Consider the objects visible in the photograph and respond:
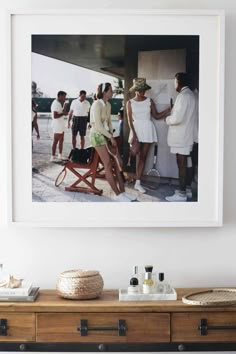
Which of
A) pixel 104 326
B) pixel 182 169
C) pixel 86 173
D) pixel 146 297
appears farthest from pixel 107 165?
pixel 104 326

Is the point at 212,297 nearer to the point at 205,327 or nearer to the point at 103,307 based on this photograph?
the point at 205,327

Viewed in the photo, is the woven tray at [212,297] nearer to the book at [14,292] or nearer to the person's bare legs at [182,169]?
the person's bare legs at [182,169]

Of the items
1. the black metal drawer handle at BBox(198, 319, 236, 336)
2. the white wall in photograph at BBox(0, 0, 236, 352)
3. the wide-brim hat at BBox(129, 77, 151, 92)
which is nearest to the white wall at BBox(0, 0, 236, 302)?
the white wall in photograph at BBox(0, 0, 236, 352)

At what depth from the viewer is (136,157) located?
9.34 feet

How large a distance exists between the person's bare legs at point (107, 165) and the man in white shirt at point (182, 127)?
0.24m

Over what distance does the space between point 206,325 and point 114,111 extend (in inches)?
39.6

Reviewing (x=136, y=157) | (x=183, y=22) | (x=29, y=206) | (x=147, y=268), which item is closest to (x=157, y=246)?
(x=147, y=268)

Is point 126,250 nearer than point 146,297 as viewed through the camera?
No

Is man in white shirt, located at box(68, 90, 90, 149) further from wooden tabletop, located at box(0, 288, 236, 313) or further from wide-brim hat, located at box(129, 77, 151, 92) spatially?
wooden tabletop, located at box(0, 288, 236, 313)

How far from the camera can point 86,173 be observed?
9.37 ft

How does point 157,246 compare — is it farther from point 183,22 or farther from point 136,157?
point 183,22

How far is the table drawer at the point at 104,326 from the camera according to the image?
2543 millimetres

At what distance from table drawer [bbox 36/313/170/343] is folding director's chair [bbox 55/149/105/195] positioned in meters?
0.58

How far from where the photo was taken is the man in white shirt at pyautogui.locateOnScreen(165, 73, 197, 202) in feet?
9.29
